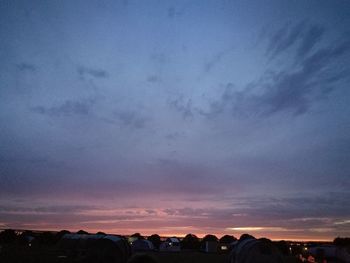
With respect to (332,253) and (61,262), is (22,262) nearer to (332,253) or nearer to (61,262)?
(61,262)

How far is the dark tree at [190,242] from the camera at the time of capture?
101 metres

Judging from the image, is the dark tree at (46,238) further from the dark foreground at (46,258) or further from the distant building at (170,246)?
the dark foreground at (46,258)

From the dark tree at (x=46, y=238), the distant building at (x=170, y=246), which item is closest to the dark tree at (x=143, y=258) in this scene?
the distant building at (x=170, y=246)

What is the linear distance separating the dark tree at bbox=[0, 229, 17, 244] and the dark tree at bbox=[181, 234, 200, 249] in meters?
52.5

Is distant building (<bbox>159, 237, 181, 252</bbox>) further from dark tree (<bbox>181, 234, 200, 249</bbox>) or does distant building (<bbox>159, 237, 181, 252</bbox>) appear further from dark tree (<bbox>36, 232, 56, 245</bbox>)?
dark tree (<bbox>36, 232, 56, 245</bbox>)

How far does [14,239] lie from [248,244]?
97263 mm

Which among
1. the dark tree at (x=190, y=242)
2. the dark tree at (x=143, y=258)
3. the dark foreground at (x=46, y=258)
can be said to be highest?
the dark tree at (x=190, y=242)

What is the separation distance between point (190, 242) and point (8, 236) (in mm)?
57951

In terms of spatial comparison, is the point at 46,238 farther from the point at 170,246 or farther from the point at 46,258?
the point at 46,258

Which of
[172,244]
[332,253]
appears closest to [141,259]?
[332,253]

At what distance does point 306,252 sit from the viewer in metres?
54.1

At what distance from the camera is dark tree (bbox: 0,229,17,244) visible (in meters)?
98.7

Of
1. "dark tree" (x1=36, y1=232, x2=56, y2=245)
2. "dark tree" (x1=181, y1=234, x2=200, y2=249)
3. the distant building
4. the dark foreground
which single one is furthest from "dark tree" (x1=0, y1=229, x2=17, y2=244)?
"dark tree" (x1=181, y1=234, x2=200, y2=249)

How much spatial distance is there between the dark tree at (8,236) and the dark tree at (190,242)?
5248 centimetres
